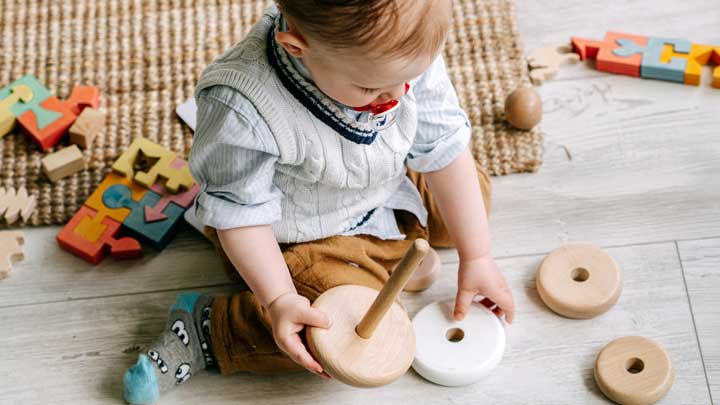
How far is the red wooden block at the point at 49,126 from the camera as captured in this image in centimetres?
104

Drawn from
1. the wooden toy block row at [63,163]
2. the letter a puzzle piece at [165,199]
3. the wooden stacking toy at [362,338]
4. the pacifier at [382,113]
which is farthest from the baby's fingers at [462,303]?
the wooden toy block row at [63,163]

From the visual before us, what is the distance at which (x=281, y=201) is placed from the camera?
2.75 feet

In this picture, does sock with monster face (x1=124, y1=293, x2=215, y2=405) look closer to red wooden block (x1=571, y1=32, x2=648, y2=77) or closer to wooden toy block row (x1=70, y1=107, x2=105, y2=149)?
wooden toy block row (x1=70, y1=107, x2=105, y2=149)

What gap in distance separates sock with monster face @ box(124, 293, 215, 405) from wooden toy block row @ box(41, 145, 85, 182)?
0.81ft

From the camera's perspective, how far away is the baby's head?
0.58 metres

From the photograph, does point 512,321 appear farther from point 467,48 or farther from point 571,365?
point 467,48

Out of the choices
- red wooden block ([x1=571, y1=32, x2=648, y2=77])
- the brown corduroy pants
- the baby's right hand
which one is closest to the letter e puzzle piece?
the brown corduroy pants

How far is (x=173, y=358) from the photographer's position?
34.3 inches

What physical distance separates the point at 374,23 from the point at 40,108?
24.6 inches

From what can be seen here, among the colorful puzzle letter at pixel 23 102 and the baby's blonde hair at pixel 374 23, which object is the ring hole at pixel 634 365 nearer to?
the baby's blonde hair at pixel 374 23

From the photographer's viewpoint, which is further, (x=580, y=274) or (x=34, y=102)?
(x=34, y=102)

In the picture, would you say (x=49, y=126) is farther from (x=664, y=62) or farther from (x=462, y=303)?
(x=664, y=62)

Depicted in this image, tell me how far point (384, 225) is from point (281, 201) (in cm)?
13

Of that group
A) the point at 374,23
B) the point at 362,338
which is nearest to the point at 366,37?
the point at 374,23
